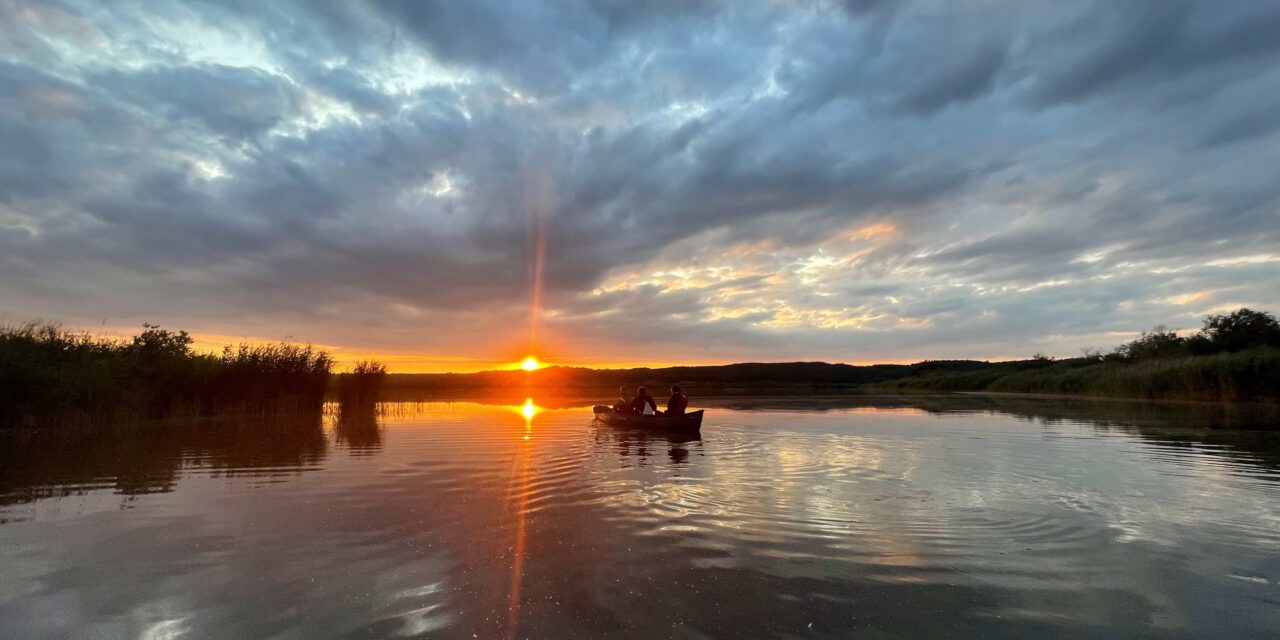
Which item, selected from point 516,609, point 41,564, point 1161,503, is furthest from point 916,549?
point 41,564

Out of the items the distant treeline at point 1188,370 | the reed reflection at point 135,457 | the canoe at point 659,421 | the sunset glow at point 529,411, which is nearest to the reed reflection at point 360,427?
the reed reflection at point 135,457

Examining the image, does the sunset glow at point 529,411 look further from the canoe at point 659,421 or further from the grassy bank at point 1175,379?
the grassy bank at point 1175,379

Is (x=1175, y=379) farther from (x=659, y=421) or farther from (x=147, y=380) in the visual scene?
(x=147, y=380)

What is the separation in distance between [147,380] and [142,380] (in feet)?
1.52

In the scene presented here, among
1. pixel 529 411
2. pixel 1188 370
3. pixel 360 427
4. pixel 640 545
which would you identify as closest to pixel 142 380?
pixel 360 427

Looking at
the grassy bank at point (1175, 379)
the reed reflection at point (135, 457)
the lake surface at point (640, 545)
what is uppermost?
the grassy bank at point (1175, 379)

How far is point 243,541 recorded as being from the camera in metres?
7.68

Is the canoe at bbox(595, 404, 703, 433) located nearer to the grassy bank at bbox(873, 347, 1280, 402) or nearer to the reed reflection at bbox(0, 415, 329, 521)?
the reed reflection at bbox(0, 415, 329, 521)

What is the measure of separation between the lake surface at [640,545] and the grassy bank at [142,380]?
5.72m

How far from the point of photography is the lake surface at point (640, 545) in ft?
17.4

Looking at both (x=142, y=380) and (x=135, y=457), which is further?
(x=142, y=380)

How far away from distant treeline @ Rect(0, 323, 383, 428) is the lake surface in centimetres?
576

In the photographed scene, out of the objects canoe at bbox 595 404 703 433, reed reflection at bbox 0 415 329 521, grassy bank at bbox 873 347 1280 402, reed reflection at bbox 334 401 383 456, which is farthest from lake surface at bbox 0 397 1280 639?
grassy bank at bbox 873 347 1280 402

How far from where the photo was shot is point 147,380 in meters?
25.2
